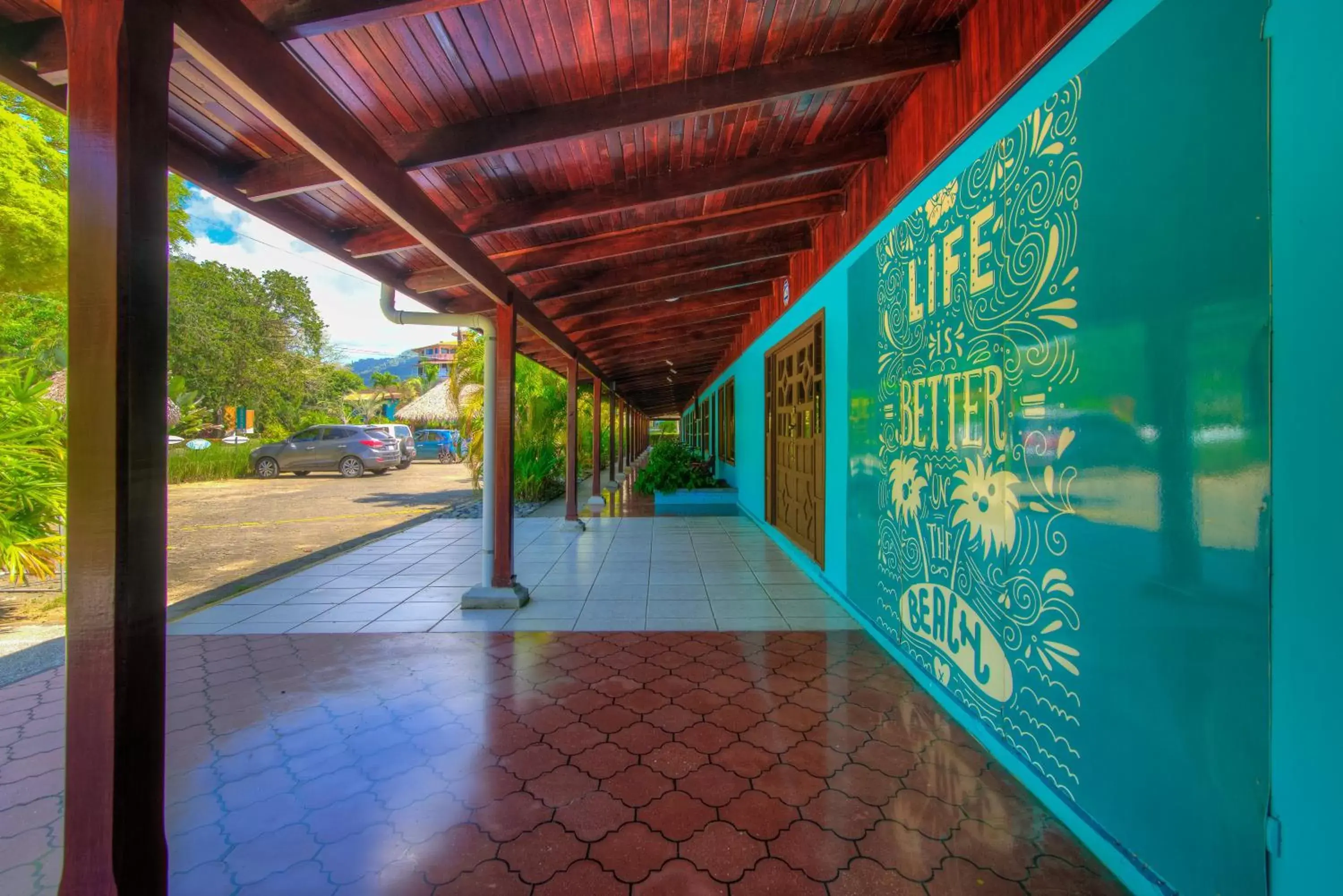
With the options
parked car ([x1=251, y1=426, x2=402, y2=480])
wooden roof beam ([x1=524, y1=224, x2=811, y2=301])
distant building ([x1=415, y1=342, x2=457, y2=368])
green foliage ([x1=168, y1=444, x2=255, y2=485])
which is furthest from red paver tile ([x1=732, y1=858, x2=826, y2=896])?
distant building ([x1=415, y1=342, x2=457, y2=368])

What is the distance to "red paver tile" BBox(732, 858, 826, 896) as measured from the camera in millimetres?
1663

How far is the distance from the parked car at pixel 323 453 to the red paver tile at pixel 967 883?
1772 cm

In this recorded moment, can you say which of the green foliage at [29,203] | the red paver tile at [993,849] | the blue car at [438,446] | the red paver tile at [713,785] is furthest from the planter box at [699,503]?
the blue car at [438,446]

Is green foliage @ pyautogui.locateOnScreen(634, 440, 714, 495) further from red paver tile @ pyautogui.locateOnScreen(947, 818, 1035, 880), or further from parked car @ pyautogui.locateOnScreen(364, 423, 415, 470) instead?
parked car @ pyautogui.locateOnScreen(364, 423, 415, 470)

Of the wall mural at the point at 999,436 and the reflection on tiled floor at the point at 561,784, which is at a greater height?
the wall mural at the point at 999,436

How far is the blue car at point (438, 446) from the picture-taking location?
22.6m

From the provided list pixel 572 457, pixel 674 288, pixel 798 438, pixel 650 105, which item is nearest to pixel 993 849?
pixel 650 105

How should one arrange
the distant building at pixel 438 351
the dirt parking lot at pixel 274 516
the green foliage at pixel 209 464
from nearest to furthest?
1. the dirt parking lot at pixel 274 516
2. the green foliage at pixel 209 464
3. the distant building at pixel 438 351

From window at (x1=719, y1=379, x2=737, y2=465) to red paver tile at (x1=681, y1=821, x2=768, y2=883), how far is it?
26.6 ft

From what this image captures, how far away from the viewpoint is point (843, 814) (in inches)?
78.8

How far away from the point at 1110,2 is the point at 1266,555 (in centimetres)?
173

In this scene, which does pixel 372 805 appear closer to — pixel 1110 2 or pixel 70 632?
pixel 70 632

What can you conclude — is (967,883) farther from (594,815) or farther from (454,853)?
(454,853)

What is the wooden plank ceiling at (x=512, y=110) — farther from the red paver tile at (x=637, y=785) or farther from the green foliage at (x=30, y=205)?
the green foliage at (x=30, y=205)
